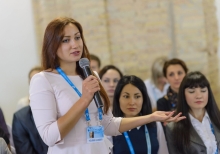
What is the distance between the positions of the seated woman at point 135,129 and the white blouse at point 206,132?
27 centimetres

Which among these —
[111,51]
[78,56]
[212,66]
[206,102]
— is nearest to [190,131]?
[206,102]

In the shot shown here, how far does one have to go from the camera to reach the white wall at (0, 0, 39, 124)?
15.7ft

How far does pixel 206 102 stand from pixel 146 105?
0.45m

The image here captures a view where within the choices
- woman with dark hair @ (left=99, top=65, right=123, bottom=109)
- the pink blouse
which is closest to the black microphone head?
the pink blouse

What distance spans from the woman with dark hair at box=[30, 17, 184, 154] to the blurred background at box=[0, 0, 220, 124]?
9.88 feet

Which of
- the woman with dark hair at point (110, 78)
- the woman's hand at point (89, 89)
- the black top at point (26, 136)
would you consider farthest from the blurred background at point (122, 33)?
the woman's hand at point (89, 89)

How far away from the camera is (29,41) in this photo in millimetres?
4879

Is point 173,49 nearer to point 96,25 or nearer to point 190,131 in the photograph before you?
point 96,25

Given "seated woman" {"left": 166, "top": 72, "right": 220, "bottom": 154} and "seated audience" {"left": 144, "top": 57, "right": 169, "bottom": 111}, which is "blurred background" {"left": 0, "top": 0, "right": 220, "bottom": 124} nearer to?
"seated audience" {"left": 144, "top": 57, "right": 169, "bottom": 111}

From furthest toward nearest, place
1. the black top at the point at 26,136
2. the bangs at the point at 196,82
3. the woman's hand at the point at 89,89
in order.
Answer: the black top at the point at 26,136 < the bangs at the point at 196,82 < the woman's hand at the point at 89,89

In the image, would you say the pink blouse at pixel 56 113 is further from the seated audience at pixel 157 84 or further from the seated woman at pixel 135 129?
the seated audience at pixel 157 84

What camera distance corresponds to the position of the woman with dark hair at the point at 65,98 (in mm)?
1740

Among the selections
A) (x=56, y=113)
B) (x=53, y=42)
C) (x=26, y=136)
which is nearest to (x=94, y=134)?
(x=56, y=113)

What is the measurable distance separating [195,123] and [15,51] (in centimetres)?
274
